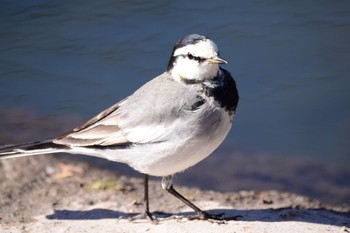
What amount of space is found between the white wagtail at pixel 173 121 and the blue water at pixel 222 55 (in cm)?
295

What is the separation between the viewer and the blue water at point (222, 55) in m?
10.5

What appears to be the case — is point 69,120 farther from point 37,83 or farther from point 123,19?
point 123,19

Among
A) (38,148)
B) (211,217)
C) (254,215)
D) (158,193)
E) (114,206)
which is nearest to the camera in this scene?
(38,148)

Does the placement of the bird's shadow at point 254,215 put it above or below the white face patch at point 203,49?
below

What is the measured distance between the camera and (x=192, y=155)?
23.0 ft

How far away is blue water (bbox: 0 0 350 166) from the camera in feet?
34.3

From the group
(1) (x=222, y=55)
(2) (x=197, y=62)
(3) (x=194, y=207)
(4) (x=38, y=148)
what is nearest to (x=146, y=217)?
(3) (x=194, y=207)

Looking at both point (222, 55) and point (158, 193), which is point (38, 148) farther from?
point (222, 55)

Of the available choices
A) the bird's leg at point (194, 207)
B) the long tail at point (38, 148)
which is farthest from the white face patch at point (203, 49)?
the long tail at point (38, 148)

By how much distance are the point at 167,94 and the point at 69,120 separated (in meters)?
3.66

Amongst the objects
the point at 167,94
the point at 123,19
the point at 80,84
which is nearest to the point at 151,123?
the point at 167,94

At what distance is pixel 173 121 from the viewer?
7.05m

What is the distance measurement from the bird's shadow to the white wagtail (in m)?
0.72

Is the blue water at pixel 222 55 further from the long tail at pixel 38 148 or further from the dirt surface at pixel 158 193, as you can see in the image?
the long tail at pixel 38 148
